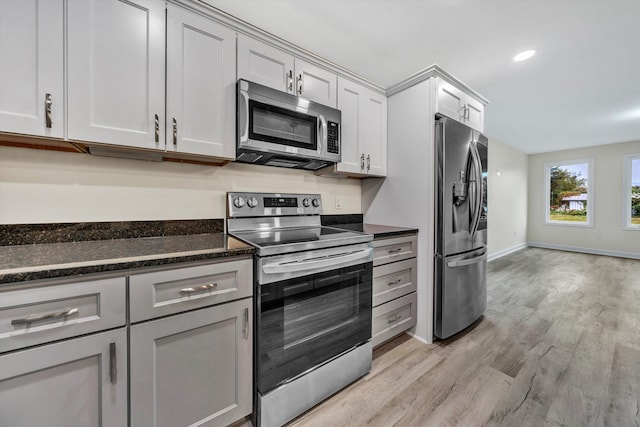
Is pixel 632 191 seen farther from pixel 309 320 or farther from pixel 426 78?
pixel 309 320

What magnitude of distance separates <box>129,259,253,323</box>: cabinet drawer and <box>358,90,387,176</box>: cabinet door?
1492mm

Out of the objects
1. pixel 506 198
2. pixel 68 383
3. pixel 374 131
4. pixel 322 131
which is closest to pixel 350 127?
pixel 374 131

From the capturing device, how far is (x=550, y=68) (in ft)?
7.61

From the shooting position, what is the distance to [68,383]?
2.92ft

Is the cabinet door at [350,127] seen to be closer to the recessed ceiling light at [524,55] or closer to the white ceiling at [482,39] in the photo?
the white ceiling at [482,39]

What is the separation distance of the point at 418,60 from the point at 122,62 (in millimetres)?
2071

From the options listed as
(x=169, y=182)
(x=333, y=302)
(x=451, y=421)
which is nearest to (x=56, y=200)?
(x=169, y=182)

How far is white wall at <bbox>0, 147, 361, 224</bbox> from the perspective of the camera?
1246mm

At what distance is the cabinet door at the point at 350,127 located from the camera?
2.09 metres

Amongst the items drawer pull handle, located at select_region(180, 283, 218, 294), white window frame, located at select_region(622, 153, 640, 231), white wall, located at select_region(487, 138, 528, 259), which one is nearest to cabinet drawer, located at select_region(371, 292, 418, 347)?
drawer pull handle, located at select_region(180, 283, 218, 294)

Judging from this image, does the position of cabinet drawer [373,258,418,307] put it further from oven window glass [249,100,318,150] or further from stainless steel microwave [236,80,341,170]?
oven window glass [249,100,318,150]

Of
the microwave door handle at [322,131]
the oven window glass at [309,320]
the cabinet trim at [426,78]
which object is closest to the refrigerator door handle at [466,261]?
the oven window glass at [309,320]

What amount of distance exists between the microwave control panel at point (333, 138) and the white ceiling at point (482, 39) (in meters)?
0.61

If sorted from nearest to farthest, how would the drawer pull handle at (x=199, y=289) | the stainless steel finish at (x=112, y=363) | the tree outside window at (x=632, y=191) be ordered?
the stainless steel finish at (x=112, y=363)
the drawer pull handle at (x=199, y=289)
the tree outside window at (x=632, y=191)
